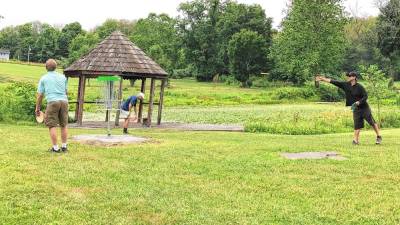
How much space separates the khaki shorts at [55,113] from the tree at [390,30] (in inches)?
2439

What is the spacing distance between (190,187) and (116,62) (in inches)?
560

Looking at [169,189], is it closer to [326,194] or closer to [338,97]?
[326,194]

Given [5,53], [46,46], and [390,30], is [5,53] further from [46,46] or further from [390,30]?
[390,30]

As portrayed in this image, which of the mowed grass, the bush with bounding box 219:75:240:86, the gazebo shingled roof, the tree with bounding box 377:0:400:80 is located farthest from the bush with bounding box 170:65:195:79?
the mowed grass

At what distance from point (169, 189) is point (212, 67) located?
9021 centimetres

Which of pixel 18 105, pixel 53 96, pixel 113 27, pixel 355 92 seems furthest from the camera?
pixel 113 27

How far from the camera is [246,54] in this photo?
8356cm

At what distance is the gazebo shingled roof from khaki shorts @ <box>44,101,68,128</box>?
10208 millimetres

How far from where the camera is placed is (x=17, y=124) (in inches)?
827

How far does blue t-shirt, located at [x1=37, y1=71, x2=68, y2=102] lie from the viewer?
11.1m

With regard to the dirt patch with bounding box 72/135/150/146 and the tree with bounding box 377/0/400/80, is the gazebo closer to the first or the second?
the dirt patch with bounding box 72/135/150/146

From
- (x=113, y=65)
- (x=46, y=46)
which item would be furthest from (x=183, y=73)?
(x=113, y=65)

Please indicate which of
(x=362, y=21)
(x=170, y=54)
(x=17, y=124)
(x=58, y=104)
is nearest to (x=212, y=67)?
(x=170, y=54)

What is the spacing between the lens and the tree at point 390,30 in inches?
2628
